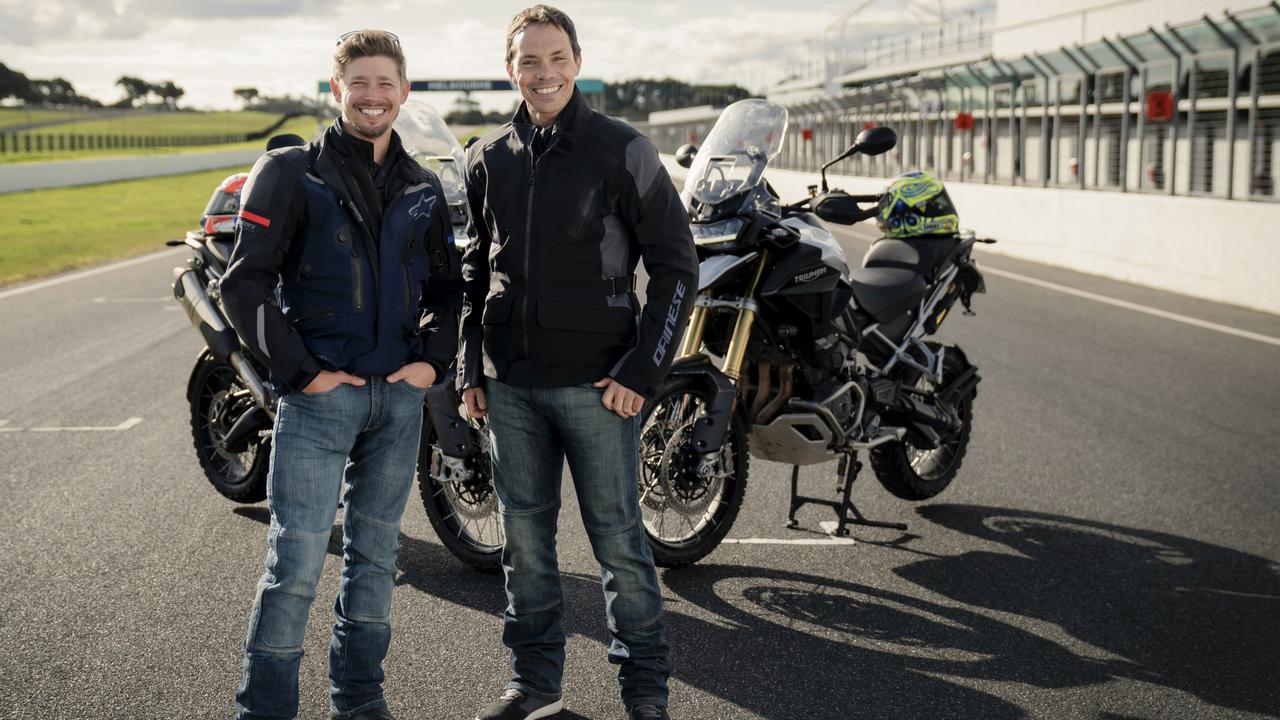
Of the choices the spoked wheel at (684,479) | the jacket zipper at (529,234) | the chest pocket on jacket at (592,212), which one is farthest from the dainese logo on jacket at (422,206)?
the spoked wheel at (684,479)

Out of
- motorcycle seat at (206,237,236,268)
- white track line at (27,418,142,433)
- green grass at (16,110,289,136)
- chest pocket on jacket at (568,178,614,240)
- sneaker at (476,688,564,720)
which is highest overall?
green grass at (16,110,289,136)

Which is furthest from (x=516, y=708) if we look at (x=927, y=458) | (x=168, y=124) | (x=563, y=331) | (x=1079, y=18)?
(x=168, y=124)

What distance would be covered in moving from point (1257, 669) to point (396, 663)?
9.26 ft

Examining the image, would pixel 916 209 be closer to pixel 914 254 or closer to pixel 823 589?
pixel 914 254

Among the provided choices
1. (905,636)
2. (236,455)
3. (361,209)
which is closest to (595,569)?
(905,636)

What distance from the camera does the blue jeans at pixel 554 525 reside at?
3.74 meters

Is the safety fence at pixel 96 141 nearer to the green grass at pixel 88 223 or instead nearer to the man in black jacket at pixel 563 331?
the green grass at pixel 88 223

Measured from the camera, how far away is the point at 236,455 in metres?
6.27

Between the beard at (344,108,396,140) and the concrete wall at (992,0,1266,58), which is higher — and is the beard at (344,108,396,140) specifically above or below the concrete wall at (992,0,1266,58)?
below

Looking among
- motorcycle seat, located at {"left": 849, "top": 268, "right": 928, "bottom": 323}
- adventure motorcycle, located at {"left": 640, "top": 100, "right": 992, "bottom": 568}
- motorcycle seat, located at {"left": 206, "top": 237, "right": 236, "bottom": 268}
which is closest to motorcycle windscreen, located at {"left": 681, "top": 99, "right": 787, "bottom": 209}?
adventure motorcycle, located at {"left": 640, "top": 100, "right": 992, "bottom": 568}

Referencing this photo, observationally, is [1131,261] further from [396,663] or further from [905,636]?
[396,663]

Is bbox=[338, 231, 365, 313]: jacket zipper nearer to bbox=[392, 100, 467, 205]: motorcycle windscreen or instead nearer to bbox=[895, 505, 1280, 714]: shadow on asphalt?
bbox=[392, 100, 467, 205]: motorcycle windscreen

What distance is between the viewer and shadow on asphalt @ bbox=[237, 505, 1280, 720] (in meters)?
4.15

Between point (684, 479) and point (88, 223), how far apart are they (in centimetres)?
2611
